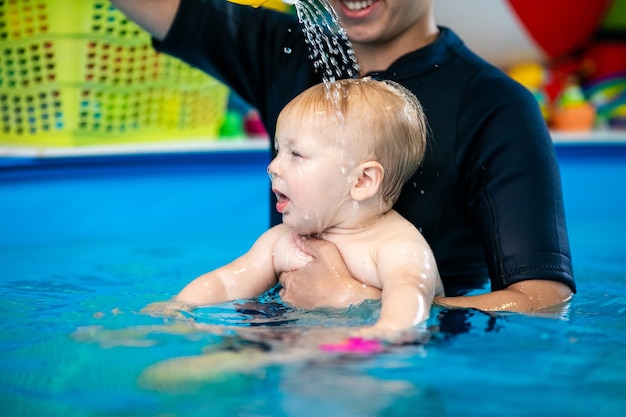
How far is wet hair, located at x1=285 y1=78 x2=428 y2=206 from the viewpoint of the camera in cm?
160

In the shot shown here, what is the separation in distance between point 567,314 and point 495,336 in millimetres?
233

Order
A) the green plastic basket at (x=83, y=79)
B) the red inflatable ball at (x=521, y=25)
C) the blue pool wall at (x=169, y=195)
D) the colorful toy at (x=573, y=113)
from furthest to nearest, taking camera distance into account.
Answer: the red inflatable ball at (x=521, y=25), the colorful toy at (x=573, y=113), the green plastic basket at (x=83, y=79), the blue pool wall at (x=169, y=195)

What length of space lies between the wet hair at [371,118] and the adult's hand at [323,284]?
16 cm

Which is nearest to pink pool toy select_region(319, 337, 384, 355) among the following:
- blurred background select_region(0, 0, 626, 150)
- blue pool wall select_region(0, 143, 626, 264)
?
blue pool wall select_region(0, 143, 626, 264)

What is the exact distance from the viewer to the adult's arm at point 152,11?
190cm

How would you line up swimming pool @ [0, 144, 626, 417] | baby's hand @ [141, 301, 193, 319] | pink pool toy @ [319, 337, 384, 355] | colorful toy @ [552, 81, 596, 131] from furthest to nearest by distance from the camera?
colorful toy @ [552, 81, 596, 131] < baby's hand @ [141, 301, 193, 319] < pink pool toy @ [319, 337, 384, 355] < swimming pool @ [0, 144, 626, 417]

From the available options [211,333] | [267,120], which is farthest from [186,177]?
[211,333]

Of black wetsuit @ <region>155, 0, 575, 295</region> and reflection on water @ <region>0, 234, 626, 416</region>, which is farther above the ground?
black wetsuit @ <region>155, 0, 575, 295</region>

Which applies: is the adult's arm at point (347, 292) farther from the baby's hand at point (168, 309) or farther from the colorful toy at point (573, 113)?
the colorful toy at point (573, 113)

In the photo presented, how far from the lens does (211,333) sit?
1.45 metres

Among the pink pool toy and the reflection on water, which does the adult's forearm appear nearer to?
the reflection on water

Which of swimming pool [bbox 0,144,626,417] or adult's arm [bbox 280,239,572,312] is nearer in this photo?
swimming pool [bbox 0,144,626,417]

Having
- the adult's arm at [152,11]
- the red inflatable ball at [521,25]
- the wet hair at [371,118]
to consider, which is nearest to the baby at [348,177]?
the wet hair at [371,118]

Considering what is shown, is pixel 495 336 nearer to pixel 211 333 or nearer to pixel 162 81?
pixel 211 333
